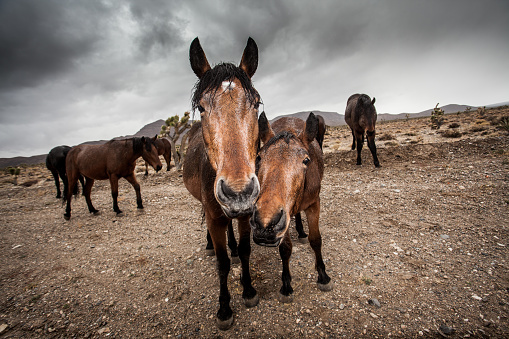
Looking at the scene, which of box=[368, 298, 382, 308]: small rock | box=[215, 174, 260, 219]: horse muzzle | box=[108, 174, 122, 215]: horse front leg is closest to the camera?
box=[215, 174, 260, 219]: horse muzzle

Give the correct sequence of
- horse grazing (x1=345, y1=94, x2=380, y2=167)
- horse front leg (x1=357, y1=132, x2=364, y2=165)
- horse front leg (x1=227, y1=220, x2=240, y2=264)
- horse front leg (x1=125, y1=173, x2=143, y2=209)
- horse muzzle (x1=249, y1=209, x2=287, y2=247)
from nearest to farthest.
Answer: horse muzzle (x1=249, y1=209, x2=287, y2=247)
horse front leg (x1=227, y1=220, x2=240, y2=264)
horse front leg (x1=125, y1=173, x2=143, y2=209)
horse grazing (x1=345, y1=94, x2=380, y2=167)
horse front leg (x1=357, y1=132, x2=364, y2=165)

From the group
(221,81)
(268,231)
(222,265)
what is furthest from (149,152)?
(268,231)

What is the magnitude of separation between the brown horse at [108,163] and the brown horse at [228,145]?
5.79 meters

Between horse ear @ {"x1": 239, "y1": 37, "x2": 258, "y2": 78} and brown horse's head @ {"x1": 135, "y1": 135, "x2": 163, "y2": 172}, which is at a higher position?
horse ear @ {"x1": 239, "y1": 37, "x2": 258, "y2": 78}

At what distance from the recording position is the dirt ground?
252 centimetres

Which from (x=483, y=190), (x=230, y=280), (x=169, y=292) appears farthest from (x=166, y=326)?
(x=483, y=190)

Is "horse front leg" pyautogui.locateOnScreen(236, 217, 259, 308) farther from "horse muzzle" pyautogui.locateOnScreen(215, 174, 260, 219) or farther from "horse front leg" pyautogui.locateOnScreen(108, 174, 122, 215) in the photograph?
"horse front leg" pyautogui.locateOnScreen(108, 174, 122, 215)

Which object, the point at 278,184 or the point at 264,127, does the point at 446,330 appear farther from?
the point at 264,127

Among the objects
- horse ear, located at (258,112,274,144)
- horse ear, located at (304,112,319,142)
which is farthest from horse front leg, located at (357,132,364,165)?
horse ear, located at (258,112,274,144)

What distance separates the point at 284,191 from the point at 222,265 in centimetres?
159

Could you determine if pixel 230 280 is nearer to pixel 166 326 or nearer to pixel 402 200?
pixel 166 326

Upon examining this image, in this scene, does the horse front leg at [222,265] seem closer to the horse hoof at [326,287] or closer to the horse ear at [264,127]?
the horse hoof at [326,287]

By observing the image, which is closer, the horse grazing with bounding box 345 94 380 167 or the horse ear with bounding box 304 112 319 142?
the horse ear with bounding box 304 112 319 142

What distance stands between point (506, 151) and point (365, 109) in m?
4.91
